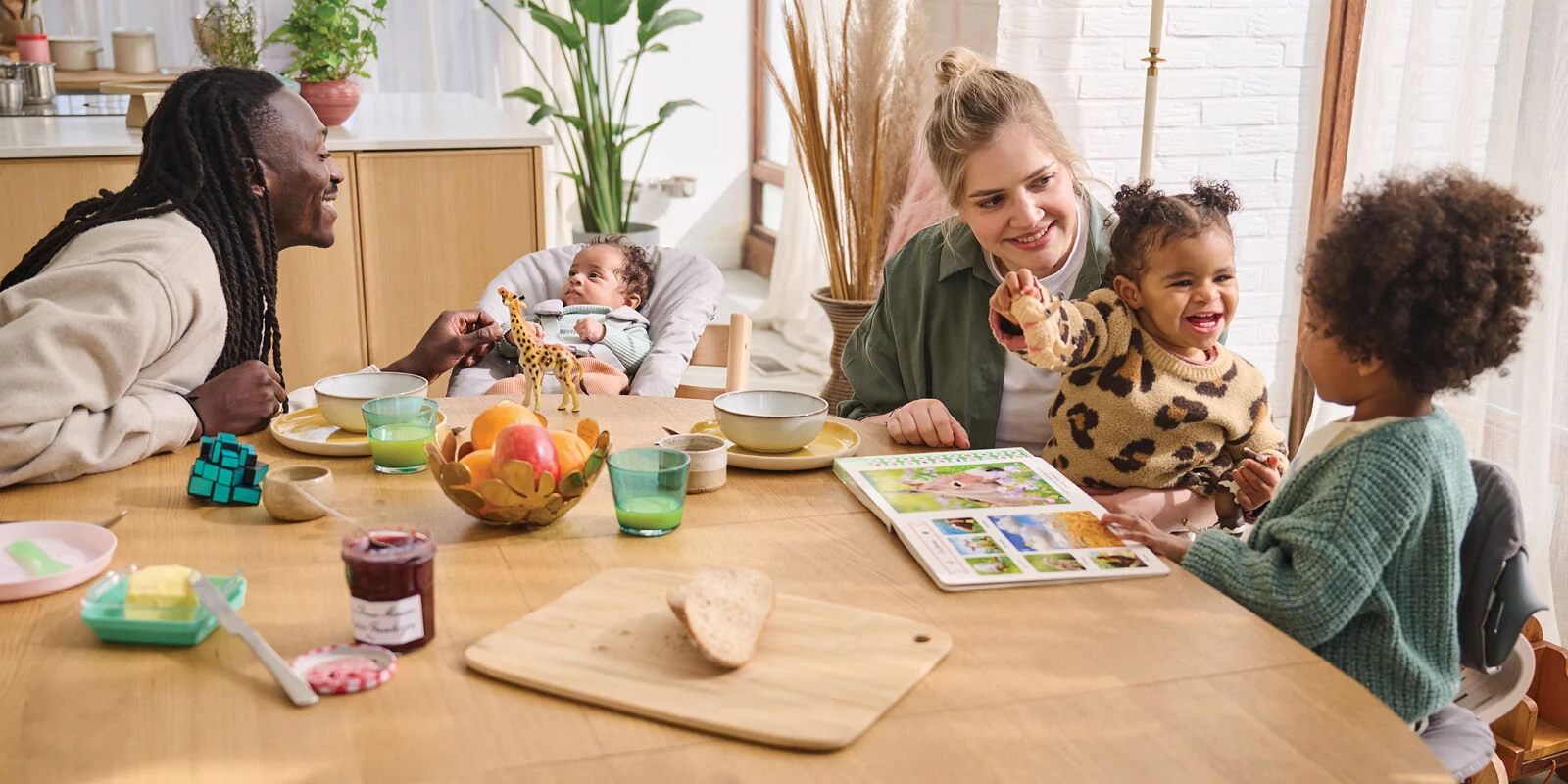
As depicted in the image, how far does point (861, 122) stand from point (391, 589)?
2.82 m

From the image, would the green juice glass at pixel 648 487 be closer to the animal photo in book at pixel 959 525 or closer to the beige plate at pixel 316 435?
the animal photo in book at pixel 959 525

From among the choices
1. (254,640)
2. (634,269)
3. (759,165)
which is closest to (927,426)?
(254,640)

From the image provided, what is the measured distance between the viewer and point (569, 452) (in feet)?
4.75

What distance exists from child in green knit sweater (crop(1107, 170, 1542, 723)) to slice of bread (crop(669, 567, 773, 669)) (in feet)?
1.58

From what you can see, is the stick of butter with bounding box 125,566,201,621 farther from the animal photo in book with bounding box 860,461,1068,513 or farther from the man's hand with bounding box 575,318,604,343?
the man's hand with bounding box 575,318,604,343

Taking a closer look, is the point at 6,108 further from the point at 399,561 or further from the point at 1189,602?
the point at 1189,602

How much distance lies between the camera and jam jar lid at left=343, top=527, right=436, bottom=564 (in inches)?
44.2

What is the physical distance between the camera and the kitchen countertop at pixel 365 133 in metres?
3.18

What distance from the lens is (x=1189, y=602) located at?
4.17ft

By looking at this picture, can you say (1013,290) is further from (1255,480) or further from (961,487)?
(1255,480)

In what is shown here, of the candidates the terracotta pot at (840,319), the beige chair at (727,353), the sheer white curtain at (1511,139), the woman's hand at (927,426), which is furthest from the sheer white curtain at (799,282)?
the woman's hand at (927,426)

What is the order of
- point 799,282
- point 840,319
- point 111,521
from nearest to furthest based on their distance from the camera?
point 111,521 → point 840,319 → point 799,282

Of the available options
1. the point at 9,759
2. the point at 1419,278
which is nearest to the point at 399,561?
the point at 9,759

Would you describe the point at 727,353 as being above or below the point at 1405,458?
below
